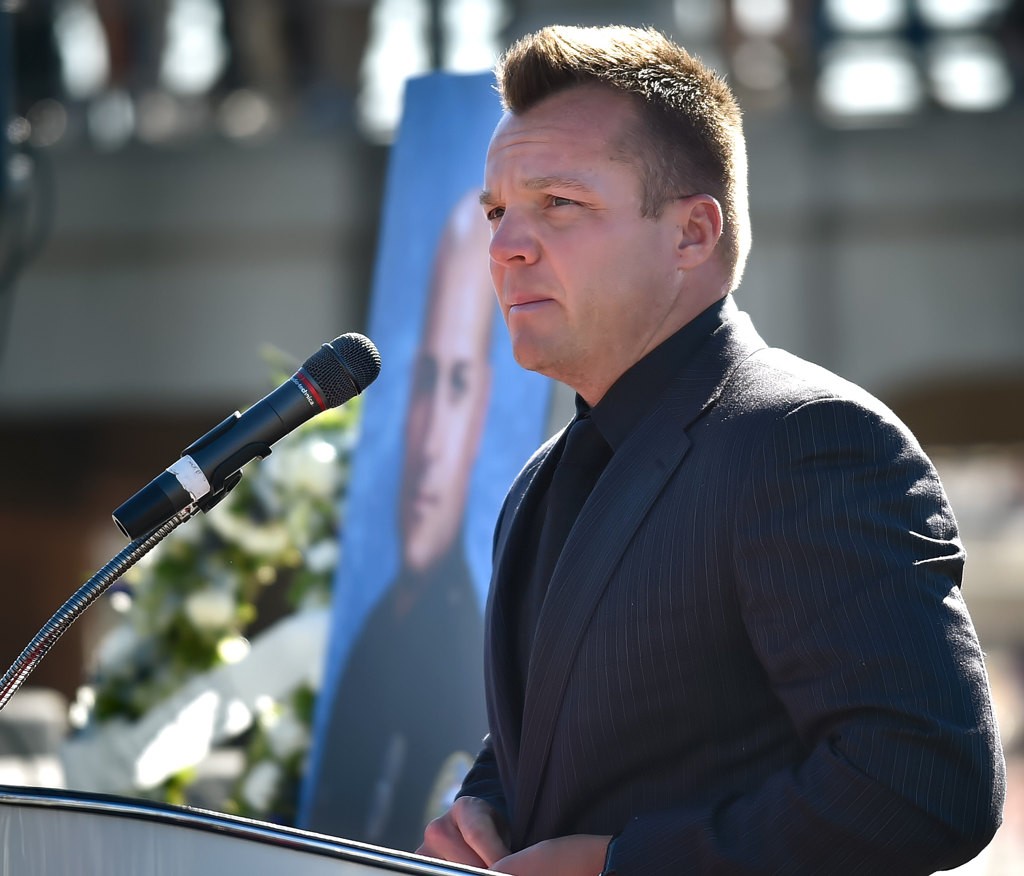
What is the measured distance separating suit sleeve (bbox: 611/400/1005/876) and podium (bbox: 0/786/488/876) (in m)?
0.37

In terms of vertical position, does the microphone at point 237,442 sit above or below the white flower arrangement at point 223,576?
above

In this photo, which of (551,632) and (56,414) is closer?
(551,632)

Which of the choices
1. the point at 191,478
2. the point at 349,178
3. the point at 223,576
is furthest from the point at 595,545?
the point at 349,178

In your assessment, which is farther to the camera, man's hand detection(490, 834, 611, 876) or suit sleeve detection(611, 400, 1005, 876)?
man's hand detection(490, 834, 611, 876)

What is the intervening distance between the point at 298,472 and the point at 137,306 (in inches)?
207

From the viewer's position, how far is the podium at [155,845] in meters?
1.23

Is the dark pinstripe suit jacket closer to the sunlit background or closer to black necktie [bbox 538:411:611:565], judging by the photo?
black necktie [bbox 538:411:611:565]

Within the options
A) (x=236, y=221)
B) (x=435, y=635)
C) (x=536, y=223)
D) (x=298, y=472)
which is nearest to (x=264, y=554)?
(x=298, y=472)

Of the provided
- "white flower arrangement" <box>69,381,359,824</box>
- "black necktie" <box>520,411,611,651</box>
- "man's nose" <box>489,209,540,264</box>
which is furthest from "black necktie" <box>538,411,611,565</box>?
"white flower arrangement" <box>69,381,359,824</box>

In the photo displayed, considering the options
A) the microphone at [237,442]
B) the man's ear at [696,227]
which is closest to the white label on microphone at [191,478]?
the microphone at [237,442]

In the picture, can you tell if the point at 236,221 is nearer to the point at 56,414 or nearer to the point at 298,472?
the point at 56,414

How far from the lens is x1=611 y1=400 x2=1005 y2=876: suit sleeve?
1422 mm

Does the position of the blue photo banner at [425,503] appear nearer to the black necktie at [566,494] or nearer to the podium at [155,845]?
the black necktie at [566,494]

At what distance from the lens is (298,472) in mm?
3430
